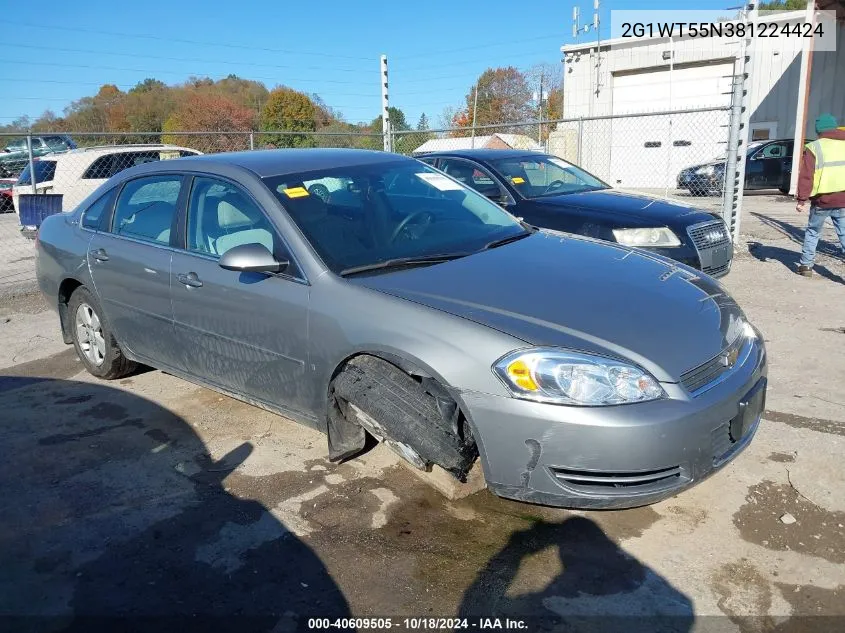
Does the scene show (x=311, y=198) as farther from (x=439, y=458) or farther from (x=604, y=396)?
(x=604, y=396)

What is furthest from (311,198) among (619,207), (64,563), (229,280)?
(619,207)

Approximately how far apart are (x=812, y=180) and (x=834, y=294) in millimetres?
1336

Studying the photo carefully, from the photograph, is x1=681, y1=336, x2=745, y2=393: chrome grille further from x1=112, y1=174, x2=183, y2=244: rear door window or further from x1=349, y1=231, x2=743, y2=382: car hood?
x1=112, y1=174, x2=183, y2=244: rear door window

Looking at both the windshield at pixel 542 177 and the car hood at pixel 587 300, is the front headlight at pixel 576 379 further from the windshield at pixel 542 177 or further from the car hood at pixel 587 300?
the windshield at pixel 542 177

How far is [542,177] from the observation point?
7.64 m

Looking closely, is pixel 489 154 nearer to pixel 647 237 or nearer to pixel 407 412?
pixel 647 237

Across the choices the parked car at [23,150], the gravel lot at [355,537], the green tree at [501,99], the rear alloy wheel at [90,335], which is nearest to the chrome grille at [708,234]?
the gravel lot at [355,537]

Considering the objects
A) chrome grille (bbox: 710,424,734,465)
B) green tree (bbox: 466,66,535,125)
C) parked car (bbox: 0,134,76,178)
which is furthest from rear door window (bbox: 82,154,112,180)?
green tree (bbox: 466,66,535,125)

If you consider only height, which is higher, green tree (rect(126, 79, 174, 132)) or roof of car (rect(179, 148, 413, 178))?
green tree (rect(126, 79, 174, 132))

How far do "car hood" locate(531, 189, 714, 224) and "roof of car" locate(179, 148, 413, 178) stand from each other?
2.89 m

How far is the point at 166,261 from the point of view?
4.18m

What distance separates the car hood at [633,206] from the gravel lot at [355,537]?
250 cm

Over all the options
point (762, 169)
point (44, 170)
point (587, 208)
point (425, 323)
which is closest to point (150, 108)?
point (44, 170)

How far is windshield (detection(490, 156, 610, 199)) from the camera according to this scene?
7.40 m
